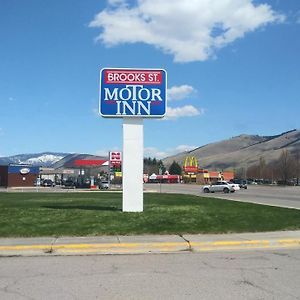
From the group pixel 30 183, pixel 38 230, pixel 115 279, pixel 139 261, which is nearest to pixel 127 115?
pixel 38 230

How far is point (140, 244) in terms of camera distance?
1185 cm

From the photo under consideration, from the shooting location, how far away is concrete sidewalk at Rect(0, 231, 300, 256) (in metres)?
11.4

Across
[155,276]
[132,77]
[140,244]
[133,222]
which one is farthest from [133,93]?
[155,276]

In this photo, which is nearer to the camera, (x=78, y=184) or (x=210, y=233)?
(x=210, y=233)

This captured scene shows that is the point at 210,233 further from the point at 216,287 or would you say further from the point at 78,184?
the point at 78,184

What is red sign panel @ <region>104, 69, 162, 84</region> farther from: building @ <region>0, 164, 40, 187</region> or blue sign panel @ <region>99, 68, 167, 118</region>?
building @ <region>0, 164, 40, 187</region>

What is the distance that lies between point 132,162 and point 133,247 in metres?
6.78

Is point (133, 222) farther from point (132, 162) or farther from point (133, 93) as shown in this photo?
point (133, 93)

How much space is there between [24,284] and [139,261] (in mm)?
2823

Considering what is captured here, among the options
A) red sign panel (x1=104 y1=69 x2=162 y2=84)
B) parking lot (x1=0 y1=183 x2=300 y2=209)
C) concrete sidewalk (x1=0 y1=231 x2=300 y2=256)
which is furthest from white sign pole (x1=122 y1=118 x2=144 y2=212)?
parking lot (x1=0 y1=183 x2=300 y2=209)

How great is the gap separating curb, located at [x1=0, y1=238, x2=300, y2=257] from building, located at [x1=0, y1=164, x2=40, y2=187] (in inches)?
3491

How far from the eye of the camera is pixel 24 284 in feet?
26.4

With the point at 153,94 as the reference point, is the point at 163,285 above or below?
below

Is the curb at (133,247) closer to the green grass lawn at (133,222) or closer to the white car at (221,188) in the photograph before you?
the green grass lawn at (133,222)
